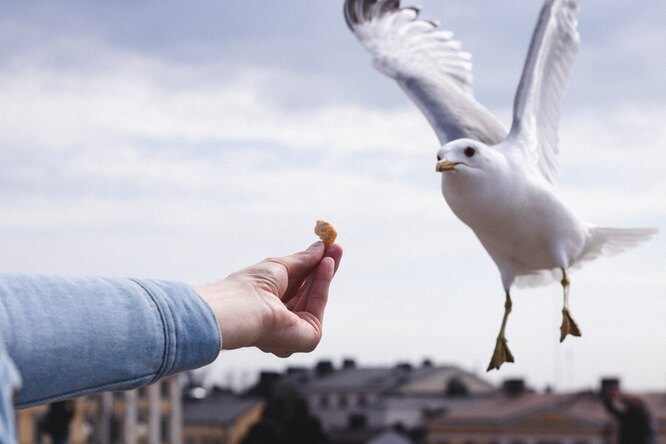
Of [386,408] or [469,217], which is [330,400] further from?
[469,217]

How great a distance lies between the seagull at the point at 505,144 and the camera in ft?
5.82

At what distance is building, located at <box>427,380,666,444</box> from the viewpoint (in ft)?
110

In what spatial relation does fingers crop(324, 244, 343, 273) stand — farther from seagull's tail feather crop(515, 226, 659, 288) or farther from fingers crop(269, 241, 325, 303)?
seagull's tail feather crop(515, 226, 659, 288)

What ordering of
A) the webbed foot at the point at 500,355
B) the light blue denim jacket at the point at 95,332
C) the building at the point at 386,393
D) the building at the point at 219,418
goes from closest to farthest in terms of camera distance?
the light blue denim jacket at the point at 95,332 → the webbed foot at the point at 500,355 → the building at the point at 219,418 → the building at the point at 386,393

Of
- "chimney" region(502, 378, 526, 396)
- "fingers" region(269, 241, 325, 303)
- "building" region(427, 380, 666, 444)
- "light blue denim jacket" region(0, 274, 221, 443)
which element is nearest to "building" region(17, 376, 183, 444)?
"building" region(427, 380, 666, 444)

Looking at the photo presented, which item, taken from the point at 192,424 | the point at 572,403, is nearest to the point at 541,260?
the point at 572,403

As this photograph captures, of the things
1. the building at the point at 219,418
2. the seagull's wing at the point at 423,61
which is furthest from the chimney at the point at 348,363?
the seagull's wing at the point at 423,61

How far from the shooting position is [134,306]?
106 centimetres

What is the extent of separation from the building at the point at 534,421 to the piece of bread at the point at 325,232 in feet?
103

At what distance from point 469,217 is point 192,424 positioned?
3964 centimetres

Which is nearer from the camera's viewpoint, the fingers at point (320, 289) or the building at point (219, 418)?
the fingers at point (320, 289)

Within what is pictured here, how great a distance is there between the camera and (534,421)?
34.8 meters

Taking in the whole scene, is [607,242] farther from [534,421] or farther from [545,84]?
[534,421]

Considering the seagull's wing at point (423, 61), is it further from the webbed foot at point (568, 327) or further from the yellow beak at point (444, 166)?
the webbed foot at point (568, 327)
